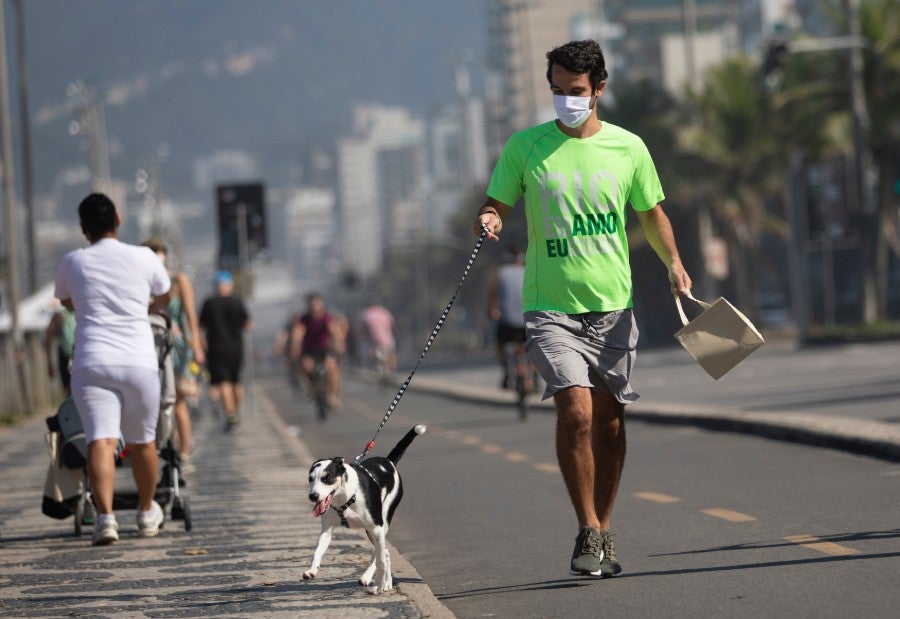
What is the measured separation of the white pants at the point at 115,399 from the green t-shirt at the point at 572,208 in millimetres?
2547

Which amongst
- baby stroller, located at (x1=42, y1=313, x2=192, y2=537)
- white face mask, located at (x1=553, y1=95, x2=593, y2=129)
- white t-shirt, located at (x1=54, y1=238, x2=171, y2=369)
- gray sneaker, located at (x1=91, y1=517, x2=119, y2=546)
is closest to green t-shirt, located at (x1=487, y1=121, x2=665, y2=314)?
white face mask, located at (x1=553, y1=95, x2=593, y2=129)

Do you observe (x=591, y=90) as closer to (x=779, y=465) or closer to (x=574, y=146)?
(x=574, y=146)

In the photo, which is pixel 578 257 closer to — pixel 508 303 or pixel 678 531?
pixel 678 531

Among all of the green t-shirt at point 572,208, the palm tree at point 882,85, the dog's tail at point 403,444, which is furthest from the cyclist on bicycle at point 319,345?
the palm tree at point 882,85

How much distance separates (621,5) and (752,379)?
138 meters

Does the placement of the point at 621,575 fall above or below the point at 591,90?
below

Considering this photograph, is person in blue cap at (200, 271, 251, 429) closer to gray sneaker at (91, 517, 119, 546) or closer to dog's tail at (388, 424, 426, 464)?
gray sneaker at (91, 517, 119, 546)

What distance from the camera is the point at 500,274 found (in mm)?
20594

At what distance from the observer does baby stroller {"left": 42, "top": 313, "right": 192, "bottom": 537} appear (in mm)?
9953

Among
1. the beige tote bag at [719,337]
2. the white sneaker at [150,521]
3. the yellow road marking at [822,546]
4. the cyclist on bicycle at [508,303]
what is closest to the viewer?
the beige tote bag at [719,337]

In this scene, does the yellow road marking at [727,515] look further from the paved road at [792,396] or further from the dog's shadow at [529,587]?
the paved road at [792,396]

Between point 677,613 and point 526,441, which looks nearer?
point 677,613

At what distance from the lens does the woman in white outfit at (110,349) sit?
9414mm

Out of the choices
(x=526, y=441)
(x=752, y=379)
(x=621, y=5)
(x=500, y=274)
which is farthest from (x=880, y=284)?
(x=621, y=5)
